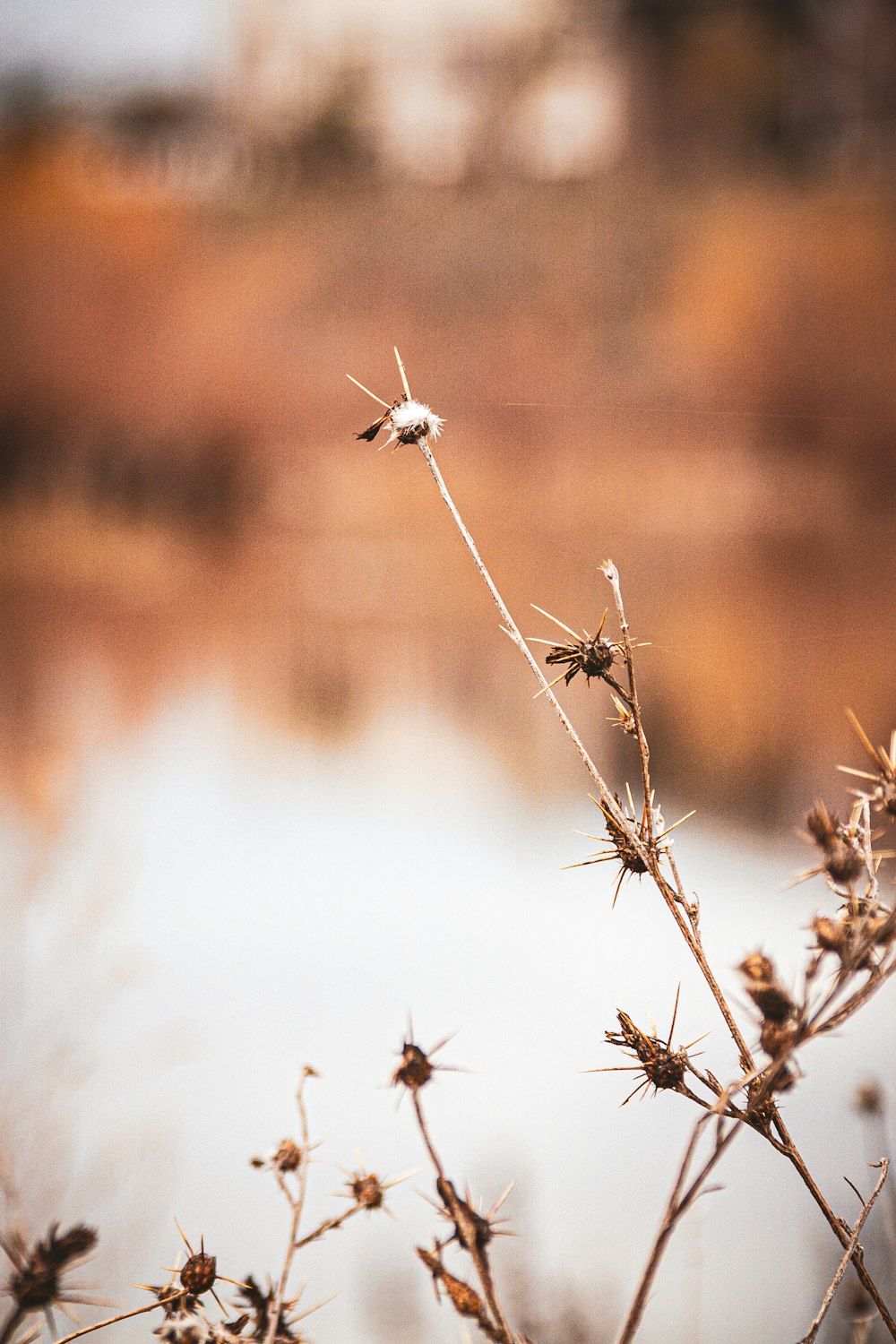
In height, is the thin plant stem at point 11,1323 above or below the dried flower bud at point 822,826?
below

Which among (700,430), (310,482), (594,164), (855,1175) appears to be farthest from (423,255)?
(855,1175)

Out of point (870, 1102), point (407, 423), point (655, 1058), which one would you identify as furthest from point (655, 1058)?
point (870, 1102)

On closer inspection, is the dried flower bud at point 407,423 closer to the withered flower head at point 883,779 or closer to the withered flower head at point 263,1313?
the withered flower head at point 883,779

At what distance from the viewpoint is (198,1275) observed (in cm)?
37

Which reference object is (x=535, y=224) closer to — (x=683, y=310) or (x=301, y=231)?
(x=683, y=310)

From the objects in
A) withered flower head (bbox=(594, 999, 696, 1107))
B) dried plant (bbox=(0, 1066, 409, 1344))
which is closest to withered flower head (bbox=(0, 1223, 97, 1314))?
dried plant (bbox=(0, 1066, 409, 1344))

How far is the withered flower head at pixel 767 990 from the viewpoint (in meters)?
0.31

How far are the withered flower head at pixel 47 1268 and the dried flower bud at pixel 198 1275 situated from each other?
51mm

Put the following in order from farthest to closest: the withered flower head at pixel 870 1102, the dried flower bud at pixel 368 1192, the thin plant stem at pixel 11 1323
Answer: the withered flower head at pixel 870 1102 → the dried flower bud at pixel 368 1192 → the thin plant stem at pixel 11 1323

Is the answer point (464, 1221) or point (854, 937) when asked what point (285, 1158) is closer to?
point (464, 1221)

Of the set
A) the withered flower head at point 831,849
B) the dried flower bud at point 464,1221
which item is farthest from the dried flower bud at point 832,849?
the dried flower bud at point 464,1221

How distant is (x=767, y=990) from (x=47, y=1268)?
0.30m

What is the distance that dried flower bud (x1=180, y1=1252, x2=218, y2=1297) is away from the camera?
0.36 metres

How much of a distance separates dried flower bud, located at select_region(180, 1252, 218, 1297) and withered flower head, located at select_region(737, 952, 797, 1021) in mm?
268
